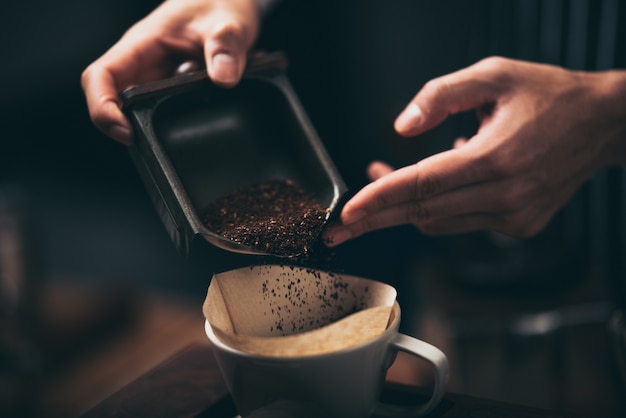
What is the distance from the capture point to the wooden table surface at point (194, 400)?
0.67 meters

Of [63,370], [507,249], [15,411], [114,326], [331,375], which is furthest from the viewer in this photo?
[114,326]

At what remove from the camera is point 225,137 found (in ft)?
2.97

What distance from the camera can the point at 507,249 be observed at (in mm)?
1620

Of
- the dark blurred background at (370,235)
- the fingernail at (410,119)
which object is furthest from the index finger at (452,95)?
the dark blurred background at (370,235)

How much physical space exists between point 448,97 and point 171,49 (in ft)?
1.56

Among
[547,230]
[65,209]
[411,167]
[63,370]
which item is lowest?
[63,370]

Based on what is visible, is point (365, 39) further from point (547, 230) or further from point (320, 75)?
point (547, 230)

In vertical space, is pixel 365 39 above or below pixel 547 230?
above

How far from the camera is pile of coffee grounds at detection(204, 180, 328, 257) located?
731 millimetres

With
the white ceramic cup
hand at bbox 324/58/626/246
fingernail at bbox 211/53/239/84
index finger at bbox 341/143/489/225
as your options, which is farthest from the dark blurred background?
fingernail at bbox 211/53/239/84

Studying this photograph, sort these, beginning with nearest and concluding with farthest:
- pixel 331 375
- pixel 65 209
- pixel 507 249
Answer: pixel 331 375 < pixel 507 249 < pixel 65 209

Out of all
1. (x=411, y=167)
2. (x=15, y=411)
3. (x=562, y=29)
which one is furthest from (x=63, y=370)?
(x=562, y=29)

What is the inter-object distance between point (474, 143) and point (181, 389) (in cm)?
52

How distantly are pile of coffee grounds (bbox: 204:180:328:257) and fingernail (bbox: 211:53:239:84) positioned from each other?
156mm
